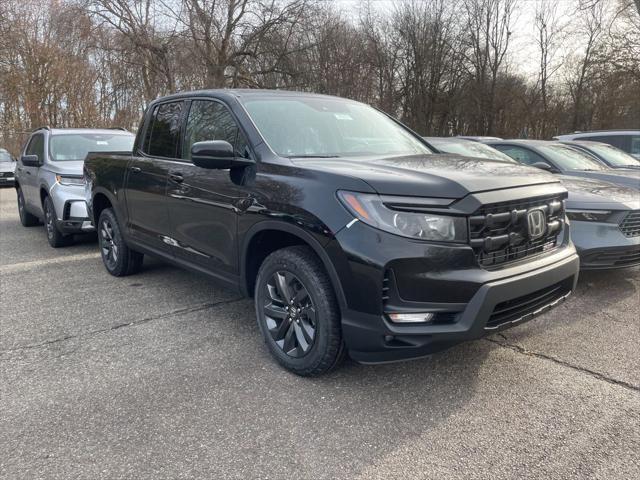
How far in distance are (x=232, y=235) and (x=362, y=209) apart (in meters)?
1.20

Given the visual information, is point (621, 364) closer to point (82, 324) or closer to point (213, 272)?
point (213, 272)

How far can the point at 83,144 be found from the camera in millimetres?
7480

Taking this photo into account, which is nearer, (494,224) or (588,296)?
(494,224)

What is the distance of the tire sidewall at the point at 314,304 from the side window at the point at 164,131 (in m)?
1.64

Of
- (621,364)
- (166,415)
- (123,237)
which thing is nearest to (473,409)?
(621,364)

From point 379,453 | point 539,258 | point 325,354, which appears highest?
point 539,258

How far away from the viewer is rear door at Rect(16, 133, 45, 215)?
7359 mm

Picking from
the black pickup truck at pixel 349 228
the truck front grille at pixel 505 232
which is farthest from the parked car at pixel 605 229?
the truck front grille at pixel 505 232

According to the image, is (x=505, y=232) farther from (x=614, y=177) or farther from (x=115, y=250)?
(x=614, y=177)

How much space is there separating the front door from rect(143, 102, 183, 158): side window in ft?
0.62

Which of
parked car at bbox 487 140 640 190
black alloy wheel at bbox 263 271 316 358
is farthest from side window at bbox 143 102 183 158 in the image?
parked car at bbox 487 140 640 190

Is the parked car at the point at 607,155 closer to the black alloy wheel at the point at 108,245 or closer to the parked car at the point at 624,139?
the parked car at the point at 624,139

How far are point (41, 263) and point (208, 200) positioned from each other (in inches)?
146

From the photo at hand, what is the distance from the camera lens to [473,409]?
108 inches
